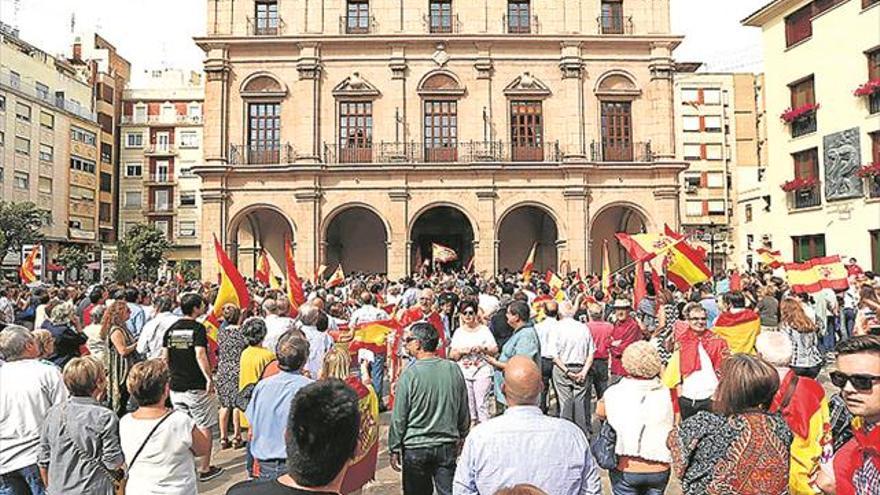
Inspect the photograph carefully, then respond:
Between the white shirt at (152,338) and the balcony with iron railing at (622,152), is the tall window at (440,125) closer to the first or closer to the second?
the balcony with iron railing at (622,152)

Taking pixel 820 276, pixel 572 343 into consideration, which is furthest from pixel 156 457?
pixel 820 276

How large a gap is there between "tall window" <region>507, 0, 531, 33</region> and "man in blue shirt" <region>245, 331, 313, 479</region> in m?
27.4

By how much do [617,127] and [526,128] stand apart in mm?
3899

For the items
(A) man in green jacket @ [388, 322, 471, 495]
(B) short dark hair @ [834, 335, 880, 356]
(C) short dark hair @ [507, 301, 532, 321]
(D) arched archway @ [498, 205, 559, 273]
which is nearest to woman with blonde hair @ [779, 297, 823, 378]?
(C) short dark hair @ [507, 301, 532, 321]

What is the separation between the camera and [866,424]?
10.2ft

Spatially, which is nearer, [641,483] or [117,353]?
[641,483]

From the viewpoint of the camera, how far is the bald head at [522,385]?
12.1 ft

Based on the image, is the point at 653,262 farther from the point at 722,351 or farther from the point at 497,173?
the point at 497,173

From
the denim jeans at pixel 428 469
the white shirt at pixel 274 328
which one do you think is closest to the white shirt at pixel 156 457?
the denim jeans at pixel 428 469

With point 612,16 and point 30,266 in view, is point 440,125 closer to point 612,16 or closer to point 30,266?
point 612,16

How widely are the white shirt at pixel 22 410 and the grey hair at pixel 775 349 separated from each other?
4.96m

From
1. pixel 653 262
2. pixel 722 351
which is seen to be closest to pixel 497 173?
pixel 653 262

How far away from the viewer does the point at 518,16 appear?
30.3 metres

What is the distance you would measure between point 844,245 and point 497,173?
13.3 meters
